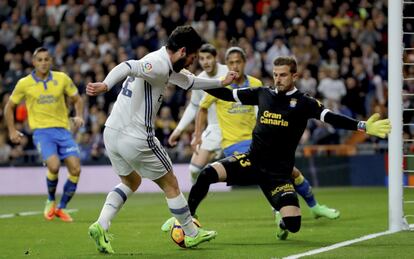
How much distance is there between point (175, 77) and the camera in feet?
29.8

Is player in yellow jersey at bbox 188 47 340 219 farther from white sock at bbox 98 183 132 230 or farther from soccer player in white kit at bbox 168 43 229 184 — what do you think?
white sock at bbox 98 183 132 230

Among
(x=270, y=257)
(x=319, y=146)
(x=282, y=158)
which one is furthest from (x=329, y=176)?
(x=270, y=257)

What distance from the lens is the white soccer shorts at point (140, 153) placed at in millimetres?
8781

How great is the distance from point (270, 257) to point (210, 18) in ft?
56.7

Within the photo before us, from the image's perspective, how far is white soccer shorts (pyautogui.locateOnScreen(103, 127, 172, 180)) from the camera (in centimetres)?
878

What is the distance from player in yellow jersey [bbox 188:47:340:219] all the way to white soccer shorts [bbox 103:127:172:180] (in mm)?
3315

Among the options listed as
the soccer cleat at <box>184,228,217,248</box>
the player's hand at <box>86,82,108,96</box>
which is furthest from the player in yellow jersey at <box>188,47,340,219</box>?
the player's hand at <box>86,82,108,96</box>

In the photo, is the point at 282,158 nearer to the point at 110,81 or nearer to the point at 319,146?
the point at 110,81

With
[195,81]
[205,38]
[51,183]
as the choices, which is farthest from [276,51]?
[195,81]

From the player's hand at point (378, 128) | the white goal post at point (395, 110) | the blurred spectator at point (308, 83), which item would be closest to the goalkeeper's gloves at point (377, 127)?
the player's hand at point (378, 128)

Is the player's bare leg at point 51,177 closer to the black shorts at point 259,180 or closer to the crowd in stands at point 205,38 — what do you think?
the black shorts at point 259,180

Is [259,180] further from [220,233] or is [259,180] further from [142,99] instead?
[142,99]

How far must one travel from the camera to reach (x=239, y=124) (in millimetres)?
12547

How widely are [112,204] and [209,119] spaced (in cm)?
557
